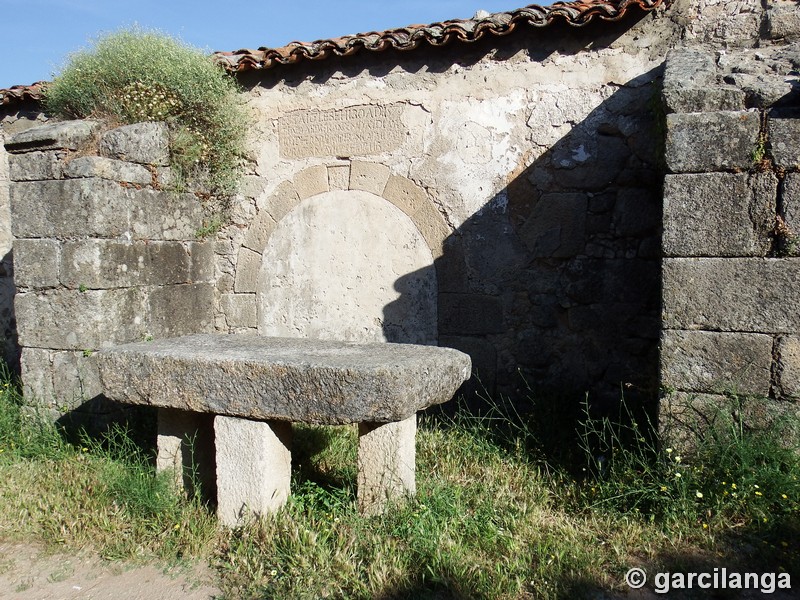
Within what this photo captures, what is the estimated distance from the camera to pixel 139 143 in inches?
183

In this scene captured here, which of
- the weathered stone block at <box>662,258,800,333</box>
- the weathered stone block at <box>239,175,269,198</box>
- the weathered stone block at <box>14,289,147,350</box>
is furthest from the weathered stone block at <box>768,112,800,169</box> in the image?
the weathered stone block at <box>14,289,147,350</box>

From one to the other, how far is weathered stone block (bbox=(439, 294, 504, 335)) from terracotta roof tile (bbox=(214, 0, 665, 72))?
1841 millimetres

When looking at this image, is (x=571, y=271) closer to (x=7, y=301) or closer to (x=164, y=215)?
(x=164, y=215)

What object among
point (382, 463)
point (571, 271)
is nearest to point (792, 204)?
point (571, 271)

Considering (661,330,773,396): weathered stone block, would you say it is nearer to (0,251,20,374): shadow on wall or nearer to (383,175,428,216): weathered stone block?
(383,175,428,216): weathered stone block

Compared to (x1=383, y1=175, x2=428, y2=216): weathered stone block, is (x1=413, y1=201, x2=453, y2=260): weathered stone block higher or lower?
(x1=383, y1=175, x2=428, y2=216): weathered stone block

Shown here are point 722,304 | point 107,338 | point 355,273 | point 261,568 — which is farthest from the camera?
point 355,273

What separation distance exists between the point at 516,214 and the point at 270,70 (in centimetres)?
242

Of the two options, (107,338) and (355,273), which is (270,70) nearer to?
(355,273)

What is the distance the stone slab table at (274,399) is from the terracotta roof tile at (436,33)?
2508 mm

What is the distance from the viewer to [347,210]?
5066 millimetres

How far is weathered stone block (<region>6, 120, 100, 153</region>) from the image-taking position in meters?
4.40

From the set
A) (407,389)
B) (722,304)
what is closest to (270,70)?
(407,389)

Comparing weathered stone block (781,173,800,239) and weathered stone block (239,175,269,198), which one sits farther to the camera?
weathered stone block (239,175,269,198)
